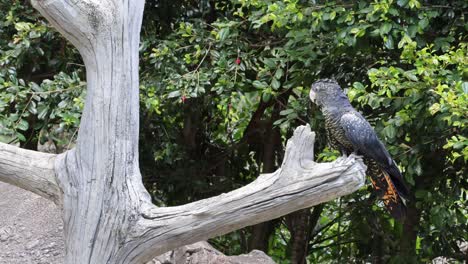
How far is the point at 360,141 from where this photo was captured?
3305 mm

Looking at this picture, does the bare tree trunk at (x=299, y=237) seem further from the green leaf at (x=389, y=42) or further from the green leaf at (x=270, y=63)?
the green leaf at (x=389, y=42)

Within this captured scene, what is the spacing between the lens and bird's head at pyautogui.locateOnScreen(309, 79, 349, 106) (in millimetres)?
3432

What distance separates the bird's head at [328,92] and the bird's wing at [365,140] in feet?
0.39

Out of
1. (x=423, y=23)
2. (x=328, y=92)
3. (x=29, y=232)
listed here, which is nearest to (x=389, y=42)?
(x=423, y=23)

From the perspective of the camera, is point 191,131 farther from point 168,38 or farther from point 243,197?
point 243,197

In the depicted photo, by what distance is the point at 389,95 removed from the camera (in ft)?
11.3

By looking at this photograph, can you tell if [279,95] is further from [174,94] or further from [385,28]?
[385,28]

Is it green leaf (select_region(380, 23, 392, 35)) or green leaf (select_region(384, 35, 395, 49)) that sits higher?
green leaf (select_region(380, 23, 392, 35))

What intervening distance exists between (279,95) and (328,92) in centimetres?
124

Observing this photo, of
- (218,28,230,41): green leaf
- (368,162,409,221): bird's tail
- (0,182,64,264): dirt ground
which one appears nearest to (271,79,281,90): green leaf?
(218,28,230,41): green leaf

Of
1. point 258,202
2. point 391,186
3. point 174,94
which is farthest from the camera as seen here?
point 174,94

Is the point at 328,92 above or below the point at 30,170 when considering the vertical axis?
above

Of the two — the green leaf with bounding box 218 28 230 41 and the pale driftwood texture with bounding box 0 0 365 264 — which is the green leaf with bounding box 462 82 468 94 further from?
the green leaf with bounding box 218 28 230 41

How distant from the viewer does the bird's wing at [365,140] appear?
328cm
